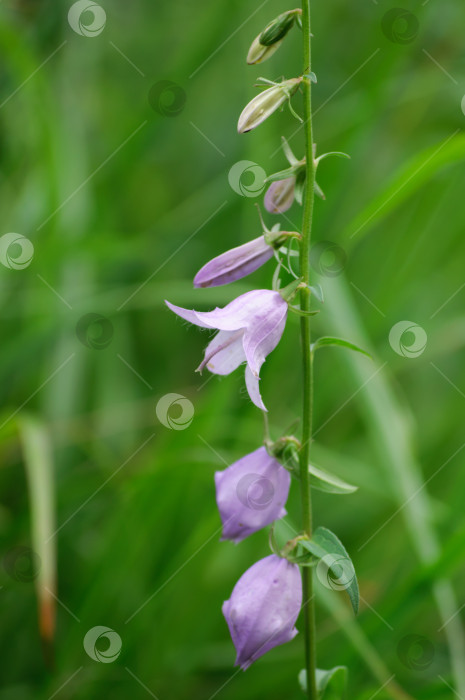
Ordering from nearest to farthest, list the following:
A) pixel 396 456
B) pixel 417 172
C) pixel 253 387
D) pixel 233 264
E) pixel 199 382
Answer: pixel 253 387 < pixel 233 264 < pixel 417 172 < pixel 396 456 < pixel 199 382

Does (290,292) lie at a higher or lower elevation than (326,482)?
higher

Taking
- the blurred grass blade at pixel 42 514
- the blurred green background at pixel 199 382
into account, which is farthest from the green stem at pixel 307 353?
the blurred grass blade at pixel 42 514

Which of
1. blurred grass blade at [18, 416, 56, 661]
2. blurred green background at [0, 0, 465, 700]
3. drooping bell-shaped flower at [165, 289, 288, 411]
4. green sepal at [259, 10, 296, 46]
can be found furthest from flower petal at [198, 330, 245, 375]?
blurred grass blade at [18, 416, 56, 661]

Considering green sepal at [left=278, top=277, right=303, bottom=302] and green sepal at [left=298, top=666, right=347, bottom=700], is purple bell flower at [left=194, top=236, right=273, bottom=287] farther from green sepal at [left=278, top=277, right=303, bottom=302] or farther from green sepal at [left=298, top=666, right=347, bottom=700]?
green sepal at [left=298, top=666, right=347, bottom=700]

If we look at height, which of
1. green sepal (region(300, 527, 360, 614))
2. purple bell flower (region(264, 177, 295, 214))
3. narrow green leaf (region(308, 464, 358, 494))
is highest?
purple bell flower (region(264, 177, 295, 214))

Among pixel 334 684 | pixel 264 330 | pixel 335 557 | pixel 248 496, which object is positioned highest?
pixel 264 330

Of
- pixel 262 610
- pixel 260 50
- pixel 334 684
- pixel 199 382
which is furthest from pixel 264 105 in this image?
pixel 199 382

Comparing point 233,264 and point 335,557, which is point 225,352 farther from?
point 335,557
